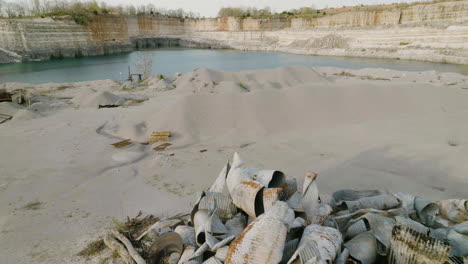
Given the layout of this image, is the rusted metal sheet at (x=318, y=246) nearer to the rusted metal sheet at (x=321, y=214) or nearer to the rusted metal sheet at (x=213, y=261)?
the rusted metal sheet at (x=321, y=214)

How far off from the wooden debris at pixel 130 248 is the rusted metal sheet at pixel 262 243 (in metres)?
1.02

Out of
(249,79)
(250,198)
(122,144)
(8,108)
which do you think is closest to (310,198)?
(250,198)

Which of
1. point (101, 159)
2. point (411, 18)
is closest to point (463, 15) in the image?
point (411, 18)

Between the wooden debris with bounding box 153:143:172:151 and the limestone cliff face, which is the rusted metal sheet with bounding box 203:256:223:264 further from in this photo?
the limestone cliff face

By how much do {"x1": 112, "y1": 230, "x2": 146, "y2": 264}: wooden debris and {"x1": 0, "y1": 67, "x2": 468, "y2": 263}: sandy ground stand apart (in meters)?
0.40

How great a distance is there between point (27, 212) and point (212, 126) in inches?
177

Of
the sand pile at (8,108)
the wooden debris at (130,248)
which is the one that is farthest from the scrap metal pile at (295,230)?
the sand pile at (8,108)

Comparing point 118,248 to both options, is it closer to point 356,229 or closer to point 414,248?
point 356,229

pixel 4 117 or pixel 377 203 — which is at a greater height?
pixel 377 203

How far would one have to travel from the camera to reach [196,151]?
6000 mm

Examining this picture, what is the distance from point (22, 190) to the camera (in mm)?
4293

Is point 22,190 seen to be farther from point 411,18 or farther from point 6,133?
point 411,18

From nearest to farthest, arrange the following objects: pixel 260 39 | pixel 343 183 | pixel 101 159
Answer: pixel 343 183
pixel 101 159
pixel 260 39

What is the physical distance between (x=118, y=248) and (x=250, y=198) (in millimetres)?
1438
